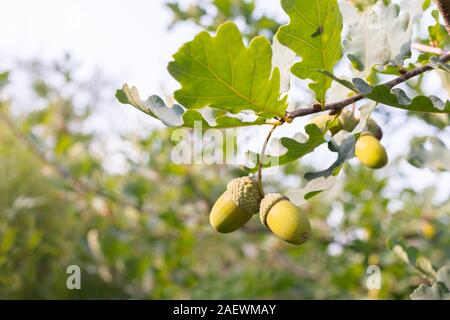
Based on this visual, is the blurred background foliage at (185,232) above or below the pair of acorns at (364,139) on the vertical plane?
above

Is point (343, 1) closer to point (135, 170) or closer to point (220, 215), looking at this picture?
point (220, 215)

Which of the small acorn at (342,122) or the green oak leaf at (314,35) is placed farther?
the small acorn at (342,122)

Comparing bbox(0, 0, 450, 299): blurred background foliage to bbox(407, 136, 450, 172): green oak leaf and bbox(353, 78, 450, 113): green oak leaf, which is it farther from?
bbox(353, 78, 450, 113): green oak leaf

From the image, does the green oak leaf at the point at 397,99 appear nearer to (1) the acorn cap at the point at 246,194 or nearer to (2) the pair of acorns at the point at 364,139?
(2) the pair of acorns at the point at 364,139

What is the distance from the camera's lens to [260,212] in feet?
2.79

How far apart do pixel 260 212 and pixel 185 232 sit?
75.4 inches

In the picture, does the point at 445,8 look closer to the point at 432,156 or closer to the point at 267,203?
the point at 267,203

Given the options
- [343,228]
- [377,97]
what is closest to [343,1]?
[377,97]

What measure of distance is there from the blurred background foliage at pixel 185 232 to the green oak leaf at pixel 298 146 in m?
0.62

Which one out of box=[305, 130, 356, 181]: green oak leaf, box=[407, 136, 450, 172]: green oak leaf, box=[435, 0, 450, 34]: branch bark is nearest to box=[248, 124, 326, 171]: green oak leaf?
box=[305, 130, 356, 181]: green oak leaf

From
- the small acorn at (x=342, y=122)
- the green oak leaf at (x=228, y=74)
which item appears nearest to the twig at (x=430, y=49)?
the small acorn at (x=342, y=122)

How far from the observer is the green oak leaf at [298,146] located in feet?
2.72

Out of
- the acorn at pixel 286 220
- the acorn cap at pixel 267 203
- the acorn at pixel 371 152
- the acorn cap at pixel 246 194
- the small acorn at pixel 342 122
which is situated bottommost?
the acorn at pixel 286 220

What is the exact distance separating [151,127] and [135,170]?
293 millimetres
